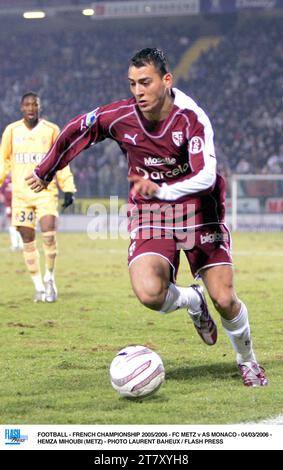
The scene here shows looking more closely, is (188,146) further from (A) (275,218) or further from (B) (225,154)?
(B) (225,154)

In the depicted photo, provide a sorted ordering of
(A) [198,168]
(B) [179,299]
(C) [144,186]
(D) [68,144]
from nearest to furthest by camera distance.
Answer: (C) [144,186], (A) [198,168], (D) [68,144], (B) [179,299]

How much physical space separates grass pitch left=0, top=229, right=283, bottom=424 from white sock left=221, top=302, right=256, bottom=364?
8.6 inches

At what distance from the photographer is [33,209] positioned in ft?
38.9

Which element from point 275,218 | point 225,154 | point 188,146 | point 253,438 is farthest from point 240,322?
point 225,154

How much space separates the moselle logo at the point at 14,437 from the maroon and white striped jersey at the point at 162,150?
1981 millimetres

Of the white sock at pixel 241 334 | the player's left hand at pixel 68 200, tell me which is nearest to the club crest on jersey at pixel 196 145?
the white sock at pixel 241 334

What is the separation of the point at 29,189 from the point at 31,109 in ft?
3.29

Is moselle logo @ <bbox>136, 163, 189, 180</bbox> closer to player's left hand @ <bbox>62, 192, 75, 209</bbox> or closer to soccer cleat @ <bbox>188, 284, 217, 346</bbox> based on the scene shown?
soccer cleat @ <bbox>188, 284, 217, 346</bbox>

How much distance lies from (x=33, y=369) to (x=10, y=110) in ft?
104

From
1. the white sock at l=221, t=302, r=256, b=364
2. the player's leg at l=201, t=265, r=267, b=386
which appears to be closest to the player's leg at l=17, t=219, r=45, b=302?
the player's leg at l=201, t=265, r=267, b=386

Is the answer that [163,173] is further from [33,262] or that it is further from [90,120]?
[33,262]

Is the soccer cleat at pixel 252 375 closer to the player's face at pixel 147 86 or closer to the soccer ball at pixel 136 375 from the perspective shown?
the soccer ball at pixel 136 375

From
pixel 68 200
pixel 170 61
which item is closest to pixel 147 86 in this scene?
pixel 68 200

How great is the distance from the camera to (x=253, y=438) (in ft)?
16.0
